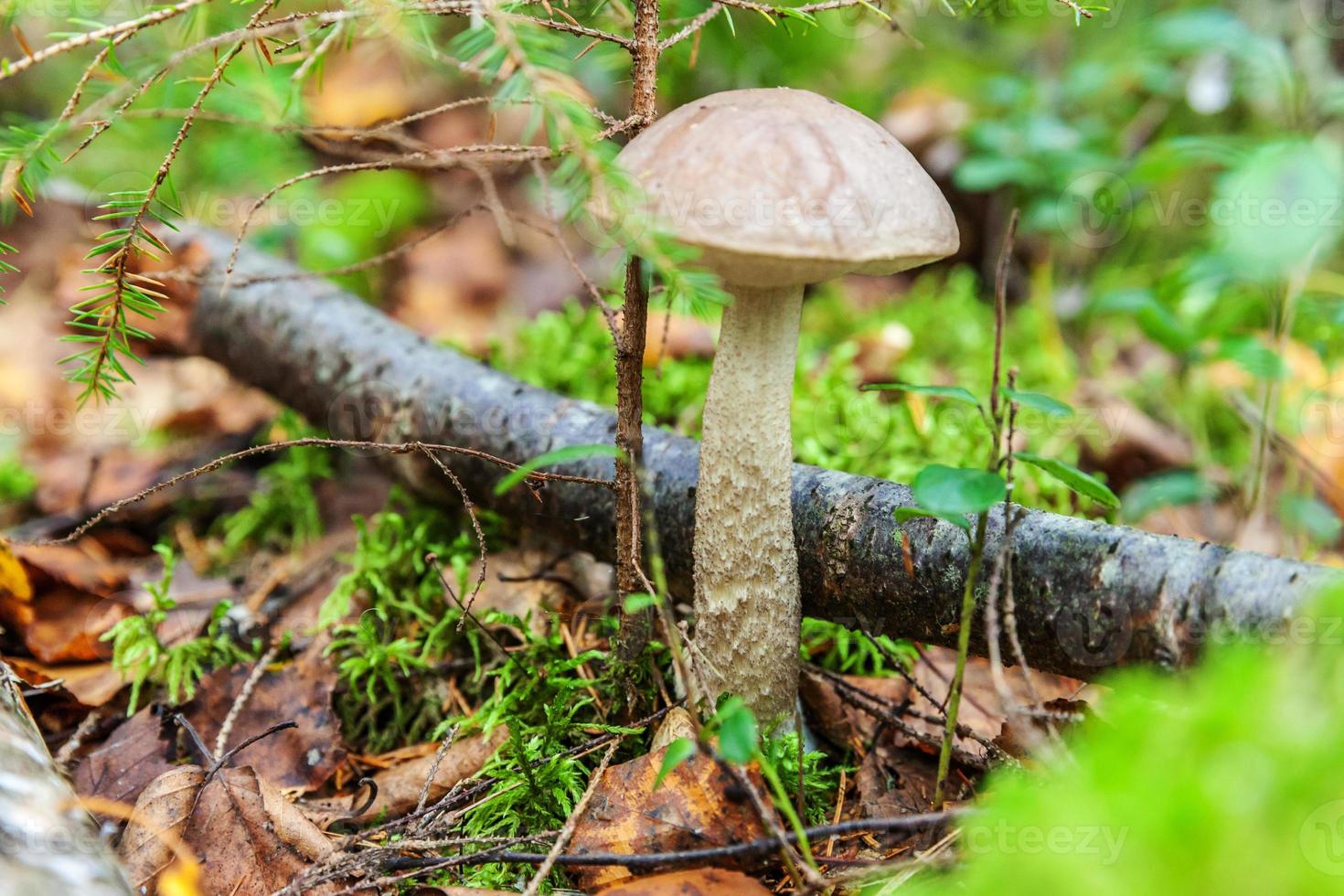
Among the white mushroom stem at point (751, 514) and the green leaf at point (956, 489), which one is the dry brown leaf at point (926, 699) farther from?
the green leaf at point (956, 489)

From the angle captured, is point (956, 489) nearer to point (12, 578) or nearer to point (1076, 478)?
point (1076, 478)

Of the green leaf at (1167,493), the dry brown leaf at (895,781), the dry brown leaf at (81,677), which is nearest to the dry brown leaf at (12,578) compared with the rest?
the dry brown leaf at (81,677)

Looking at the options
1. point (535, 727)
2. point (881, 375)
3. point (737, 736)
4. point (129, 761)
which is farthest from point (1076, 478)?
point (881, 375)

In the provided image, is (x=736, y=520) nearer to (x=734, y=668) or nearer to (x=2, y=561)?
(x=734, y=668)

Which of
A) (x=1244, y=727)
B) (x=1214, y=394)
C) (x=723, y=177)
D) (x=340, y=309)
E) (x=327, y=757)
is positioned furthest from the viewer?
(x=1214, y=394)

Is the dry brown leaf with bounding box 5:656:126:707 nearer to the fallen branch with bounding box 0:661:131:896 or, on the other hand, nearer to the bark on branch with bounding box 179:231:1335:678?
the fallen branch with bounding box 0:661:131:896

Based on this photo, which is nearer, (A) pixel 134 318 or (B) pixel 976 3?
(B) pixel 976 3

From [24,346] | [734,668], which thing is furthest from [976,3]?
[24,346]
